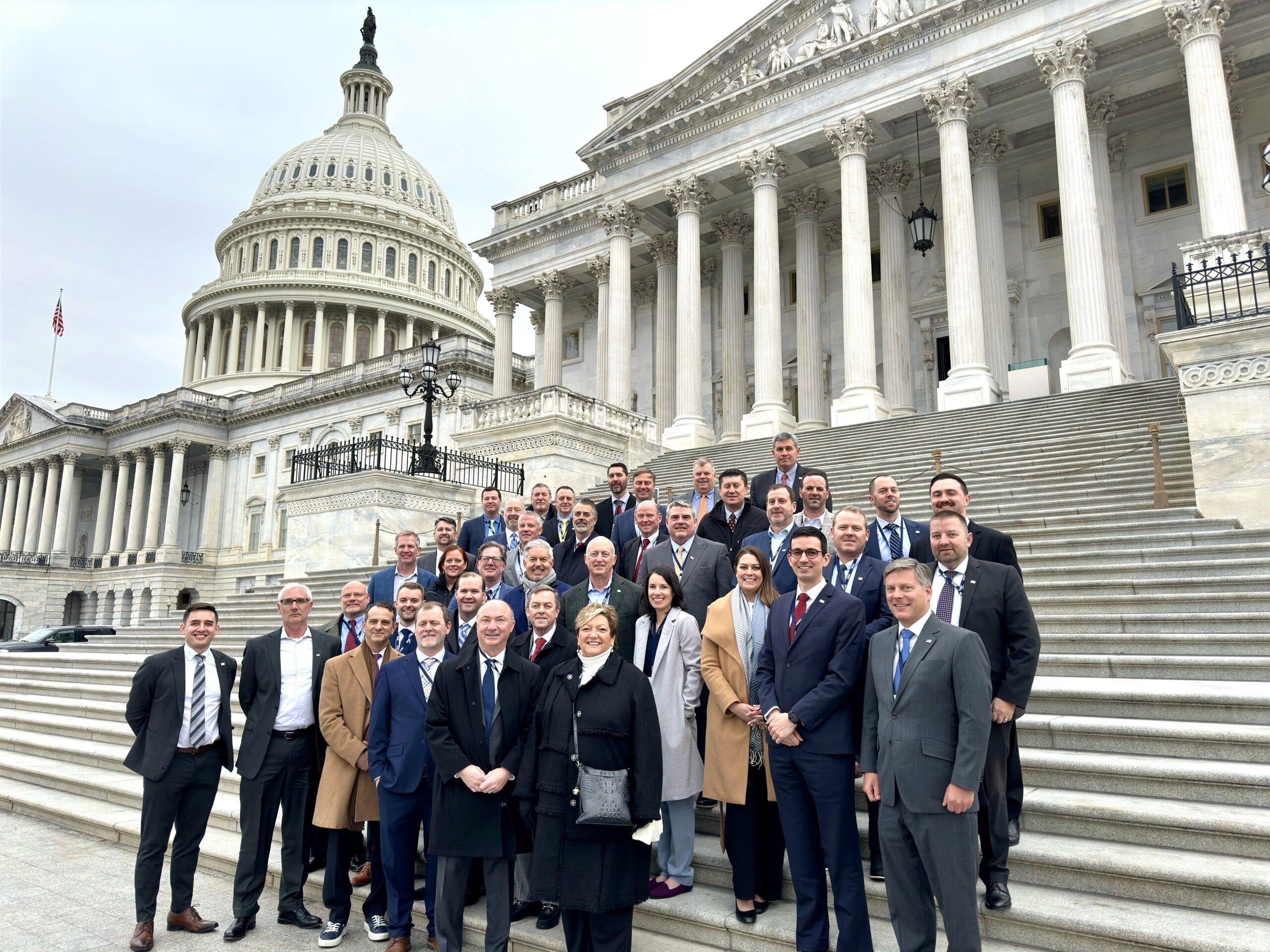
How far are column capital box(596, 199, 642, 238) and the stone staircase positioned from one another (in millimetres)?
16721

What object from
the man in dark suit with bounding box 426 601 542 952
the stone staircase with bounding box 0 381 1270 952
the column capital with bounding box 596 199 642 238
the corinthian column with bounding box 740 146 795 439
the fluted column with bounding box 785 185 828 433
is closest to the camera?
the stone staircase with bounding box 0 381 1270 952

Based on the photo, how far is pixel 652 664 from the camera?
5.46 meters

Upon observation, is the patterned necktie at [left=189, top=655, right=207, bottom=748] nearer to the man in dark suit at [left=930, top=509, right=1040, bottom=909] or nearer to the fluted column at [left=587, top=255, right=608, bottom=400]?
the man in dark suit at [left=930, top=509, right=1040, bottom=909]

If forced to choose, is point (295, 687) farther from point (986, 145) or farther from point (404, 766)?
point (986, 145)

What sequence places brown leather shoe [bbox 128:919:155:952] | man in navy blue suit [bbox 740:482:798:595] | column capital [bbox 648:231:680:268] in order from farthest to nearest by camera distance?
column capital [bbox 648:231:680:268]
man in navy blue suit [bbox 740:482:798:595]
brown leather shoe [bbox 128:919:155:952]

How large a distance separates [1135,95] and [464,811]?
27.5 m

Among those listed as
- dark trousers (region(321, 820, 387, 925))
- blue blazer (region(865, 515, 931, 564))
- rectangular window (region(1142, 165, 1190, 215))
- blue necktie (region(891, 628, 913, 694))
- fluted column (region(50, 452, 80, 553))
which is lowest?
dark trousers (region(321, 820, 387, 925))

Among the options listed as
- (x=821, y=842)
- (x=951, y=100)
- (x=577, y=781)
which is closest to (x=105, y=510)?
(x=951, y=100)

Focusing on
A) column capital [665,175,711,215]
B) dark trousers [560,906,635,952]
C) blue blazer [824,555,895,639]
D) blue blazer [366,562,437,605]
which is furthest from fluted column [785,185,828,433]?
dark trousers [560,906,635,952]

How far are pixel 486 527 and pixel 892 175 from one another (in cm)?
2201

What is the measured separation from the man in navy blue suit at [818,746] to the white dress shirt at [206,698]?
3.97 metres

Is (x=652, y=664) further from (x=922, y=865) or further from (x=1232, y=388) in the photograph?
(x=1232, y=388)

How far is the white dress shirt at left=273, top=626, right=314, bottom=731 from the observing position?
6.05 metres

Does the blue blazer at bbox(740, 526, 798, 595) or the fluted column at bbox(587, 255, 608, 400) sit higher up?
the fluted column at bbox(587, 255, 608, 400)
